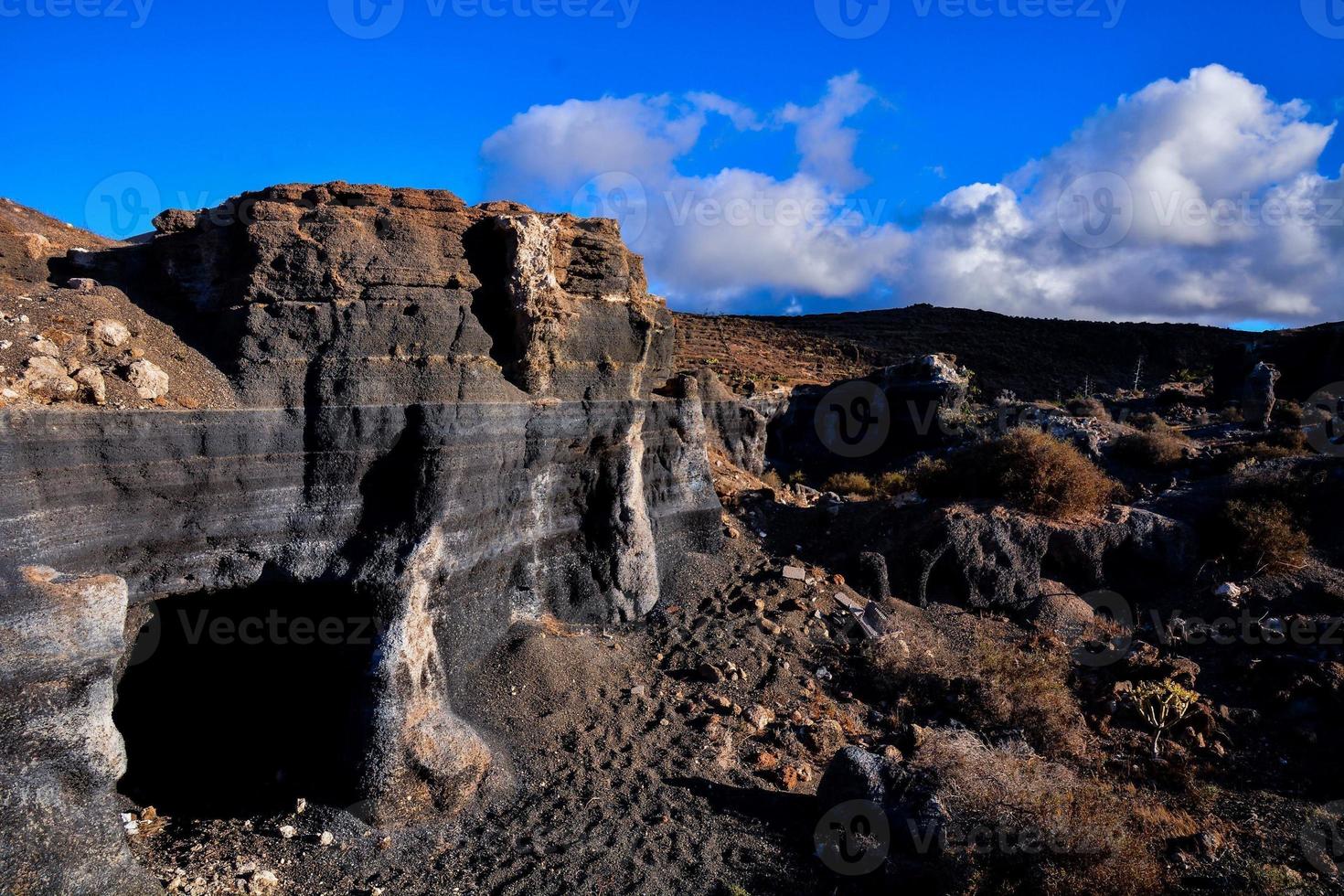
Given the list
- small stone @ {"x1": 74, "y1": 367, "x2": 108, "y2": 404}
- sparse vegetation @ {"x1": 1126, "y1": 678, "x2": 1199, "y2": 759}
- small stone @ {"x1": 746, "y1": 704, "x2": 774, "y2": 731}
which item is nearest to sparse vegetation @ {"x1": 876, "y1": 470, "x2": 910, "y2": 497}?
sparse vegetation @ {"x1": 1126, "y1": 678, "x2": 1199, "y2": 759}

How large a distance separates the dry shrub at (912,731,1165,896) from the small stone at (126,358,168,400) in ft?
22.8

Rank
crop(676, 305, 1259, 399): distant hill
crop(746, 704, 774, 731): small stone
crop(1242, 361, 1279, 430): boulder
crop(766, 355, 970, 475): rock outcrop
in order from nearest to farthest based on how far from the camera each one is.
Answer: crop(746, 704, 774, 731): small stone, crop(1242, 361, 1279, 430): boulder, crop(766, 355, 970, 475): rock outcrop, crop(676, 305, 1259, 399): distant hill

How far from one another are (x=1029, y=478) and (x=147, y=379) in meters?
11.9

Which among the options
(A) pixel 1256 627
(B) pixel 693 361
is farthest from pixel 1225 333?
(A) pixel 1256 627

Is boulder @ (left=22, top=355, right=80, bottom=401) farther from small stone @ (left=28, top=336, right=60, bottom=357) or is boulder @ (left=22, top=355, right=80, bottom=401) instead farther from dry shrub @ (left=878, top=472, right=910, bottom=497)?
dry shrub @ (left=878, top=472, right=910, bottom=497)

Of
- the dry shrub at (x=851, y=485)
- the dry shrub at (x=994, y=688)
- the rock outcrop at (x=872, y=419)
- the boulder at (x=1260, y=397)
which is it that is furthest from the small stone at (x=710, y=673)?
the boulder at (x=1260, y=397)

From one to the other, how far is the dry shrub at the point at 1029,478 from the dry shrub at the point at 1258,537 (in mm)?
1624

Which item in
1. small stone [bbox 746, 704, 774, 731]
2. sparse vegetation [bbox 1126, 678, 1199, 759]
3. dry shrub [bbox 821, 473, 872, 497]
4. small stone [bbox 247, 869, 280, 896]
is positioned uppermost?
dry shrub [bbox 821, 473, 872, 497]

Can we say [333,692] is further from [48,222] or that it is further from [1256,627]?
[1256,627]

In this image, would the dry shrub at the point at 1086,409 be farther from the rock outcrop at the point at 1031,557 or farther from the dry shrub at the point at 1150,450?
the rock outcrop at the point at 1031,557

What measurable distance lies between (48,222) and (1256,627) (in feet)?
50.4

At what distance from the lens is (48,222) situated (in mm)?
7730

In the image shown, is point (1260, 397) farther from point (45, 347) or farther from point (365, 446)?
point (45, 347)

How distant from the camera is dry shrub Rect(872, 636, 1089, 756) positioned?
8.38 meters
